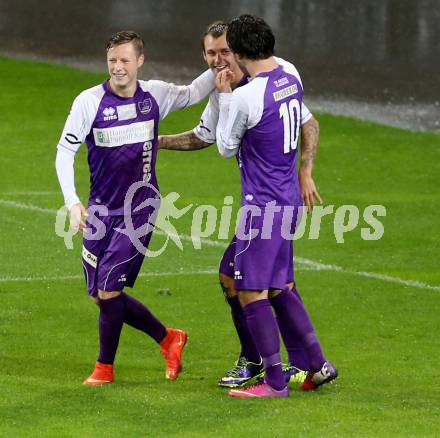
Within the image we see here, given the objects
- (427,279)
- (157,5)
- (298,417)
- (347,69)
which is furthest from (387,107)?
(298,417)

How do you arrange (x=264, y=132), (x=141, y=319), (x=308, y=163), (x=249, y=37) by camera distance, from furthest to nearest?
(x=141, y=319)
(x=308, y=163)
(x=264, y=132)
(x=249, y=37)

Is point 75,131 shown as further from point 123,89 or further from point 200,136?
point 200,136

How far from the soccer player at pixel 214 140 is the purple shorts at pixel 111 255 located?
0.54m

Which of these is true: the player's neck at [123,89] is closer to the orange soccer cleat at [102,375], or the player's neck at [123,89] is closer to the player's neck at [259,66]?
the player's neck at [259,66]

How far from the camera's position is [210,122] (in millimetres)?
8516

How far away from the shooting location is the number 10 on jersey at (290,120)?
7.70 m

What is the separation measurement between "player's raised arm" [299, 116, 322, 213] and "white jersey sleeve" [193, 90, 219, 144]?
2.04 feet

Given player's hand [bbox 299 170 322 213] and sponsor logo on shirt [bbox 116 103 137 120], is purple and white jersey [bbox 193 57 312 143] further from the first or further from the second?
player's hand [bbox 299 170 322 213]

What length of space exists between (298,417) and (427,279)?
497 centimetres

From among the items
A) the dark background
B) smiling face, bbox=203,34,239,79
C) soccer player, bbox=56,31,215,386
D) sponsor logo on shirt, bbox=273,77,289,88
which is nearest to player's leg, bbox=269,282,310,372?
soccer player, bbox=56,31,215,386

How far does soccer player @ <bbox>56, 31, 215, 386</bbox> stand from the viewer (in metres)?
8.12

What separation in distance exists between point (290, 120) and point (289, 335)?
1389mm

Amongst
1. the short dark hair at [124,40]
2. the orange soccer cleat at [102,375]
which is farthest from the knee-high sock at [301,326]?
the short dark hair at [124,40]

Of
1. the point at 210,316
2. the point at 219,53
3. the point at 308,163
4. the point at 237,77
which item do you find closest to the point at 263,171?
the point at 308,163
